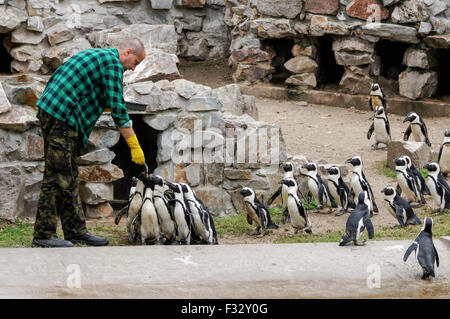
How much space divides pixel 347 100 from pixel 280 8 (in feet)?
6.76

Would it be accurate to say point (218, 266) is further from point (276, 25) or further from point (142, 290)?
point (276, 25)

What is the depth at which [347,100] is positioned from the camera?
45.4 ft

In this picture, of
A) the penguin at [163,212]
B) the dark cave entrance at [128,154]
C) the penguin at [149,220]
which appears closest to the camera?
the penguin at [149,220]

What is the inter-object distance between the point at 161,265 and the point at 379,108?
21.2 ft

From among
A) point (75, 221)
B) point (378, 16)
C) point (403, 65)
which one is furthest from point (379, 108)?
point (75, 221)

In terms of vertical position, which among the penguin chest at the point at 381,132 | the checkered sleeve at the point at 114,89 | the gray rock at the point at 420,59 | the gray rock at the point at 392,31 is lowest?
the penguin chest at the point at 381,132

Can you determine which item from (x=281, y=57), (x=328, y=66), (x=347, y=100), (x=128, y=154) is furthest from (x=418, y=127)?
(x=281, y=57)

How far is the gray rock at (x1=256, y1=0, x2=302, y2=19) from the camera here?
1377cm

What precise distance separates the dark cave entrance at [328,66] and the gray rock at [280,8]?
0.99m

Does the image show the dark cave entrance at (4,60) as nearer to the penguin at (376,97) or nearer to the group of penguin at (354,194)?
the penguin at (376,97)

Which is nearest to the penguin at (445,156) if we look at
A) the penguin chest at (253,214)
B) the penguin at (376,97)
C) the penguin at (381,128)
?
the penguin at (381,128)

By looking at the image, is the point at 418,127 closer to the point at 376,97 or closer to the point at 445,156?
the point at 445,156

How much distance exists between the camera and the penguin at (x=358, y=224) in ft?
20.7

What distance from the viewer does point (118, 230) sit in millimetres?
7938
